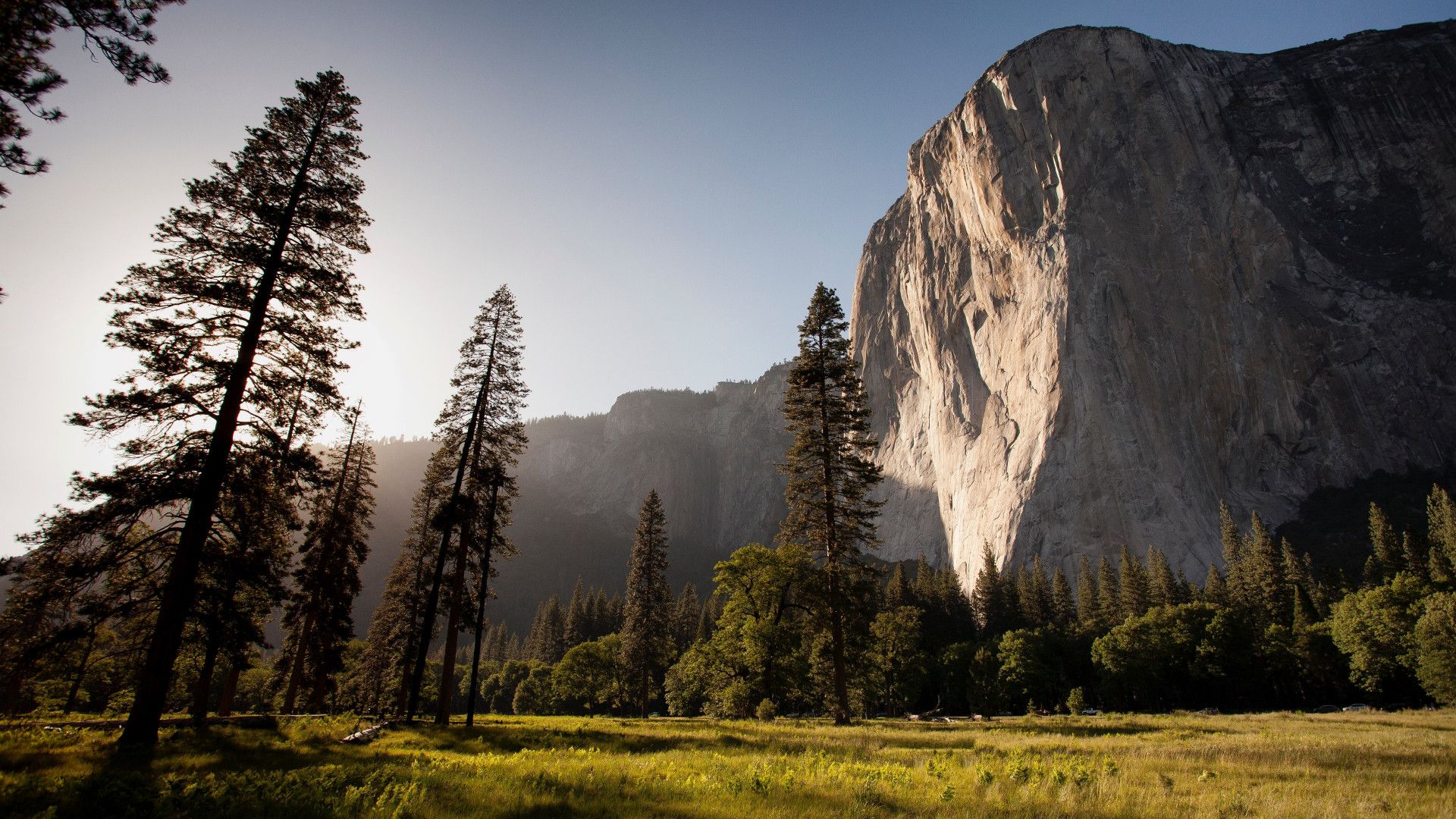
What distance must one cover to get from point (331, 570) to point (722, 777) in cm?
2357

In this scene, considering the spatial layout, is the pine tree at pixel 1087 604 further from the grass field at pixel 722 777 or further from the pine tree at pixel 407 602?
the pine tree at pixel 407 602

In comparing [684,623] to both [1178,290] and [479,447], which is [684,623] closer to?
[479,447]

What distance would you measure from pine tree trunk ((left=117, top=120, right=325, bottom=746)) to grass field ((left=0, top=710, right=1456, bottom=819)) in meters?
0.74

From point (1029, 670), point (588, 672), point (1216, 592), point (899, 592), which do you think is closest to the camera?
point (1029, 670)

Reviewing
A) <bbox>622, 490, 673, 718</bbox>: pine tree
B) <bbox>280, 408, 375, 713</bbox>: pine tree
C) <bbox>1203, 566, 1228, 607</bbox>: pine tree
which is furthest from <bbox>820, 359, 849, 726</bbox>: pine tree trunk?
<bbox>1203, 566, 1228, 607</bbox>: pine tree

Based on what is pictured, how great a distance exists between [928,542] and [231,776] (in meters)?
123

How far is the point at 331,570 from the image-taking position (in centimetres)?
2588

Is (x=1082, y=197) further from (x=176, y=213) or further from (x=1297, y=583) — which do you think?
(x=176, y=213)

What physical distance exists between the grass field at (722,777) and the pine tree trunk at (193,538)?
0.74 metres

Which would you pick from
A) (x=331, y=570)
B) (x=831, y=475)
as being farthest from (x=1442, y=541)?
(x=331, y=570)

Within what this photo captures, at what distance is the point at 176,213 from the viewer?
12781 millimetres

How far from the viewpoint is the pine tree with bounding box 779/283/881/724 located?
2147 cm

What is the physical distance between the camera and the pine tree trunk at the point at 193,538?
36.6ft

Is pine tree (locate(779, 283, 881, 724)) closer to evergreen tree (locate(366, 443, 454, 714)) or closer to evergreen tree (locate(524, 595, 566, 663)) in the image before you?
evergreen tree (locate(366, 443, 454, 714))
